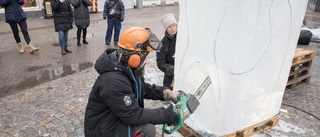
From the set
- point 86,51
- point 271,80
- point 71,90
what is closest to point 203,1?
point 271,80

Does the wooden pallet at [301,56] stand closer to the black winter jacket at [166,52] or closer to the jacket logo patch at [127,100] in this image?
the black winter jacket at [166,52]

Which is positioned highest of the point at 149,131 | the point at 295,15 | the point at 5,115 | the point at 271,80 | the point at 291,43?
the point at 295,15

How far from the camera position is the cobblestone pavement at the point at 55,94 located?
332 centimetres

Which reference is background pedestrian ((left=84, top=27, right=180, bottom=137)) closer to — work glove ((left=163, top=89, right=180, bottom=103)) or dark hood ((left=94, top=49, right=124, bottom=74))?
dark hood ((left=94, top=49, right=124, bottom=74))

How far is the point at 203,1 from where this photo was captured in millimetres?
2633

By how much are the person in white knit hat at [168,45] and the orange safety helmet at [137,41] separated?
1.68 metres

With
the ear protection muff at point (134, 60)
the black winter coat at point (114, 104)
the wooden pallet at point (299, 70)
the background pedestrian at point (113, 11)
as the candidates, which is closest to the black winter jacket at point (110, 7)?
the background pedestrian at point (113, 11)

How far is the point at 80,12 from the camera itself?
696cm

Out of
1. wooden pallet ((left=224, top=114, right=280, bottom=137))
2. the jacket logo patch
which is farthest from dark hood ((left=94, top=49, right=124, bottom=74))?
wooden pallet ((left=224, top=114, right=280, bottom=137))

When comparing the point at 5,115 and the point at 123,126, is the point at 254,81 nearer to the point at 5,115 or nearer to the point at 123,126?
the point at 123,126

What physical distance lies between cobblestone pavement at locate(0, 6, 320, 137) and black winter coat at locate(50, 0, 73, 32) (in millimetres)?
735

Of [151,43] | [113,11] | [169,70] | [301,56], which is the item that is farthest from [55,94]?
[301,56]

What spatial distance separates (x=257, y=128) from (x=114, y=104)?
2.01 meters

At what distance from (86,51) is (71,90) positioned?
2691mm
